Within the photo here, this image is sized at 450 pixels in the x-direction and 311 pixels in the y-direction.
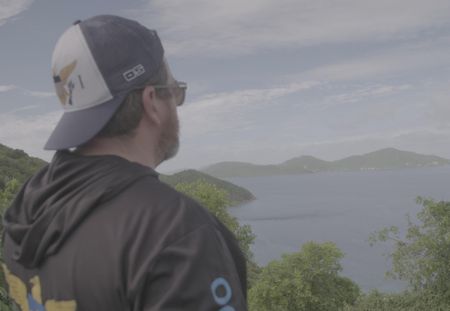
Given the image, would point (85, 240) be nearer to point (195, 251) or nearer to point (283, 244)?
point (195, 251)

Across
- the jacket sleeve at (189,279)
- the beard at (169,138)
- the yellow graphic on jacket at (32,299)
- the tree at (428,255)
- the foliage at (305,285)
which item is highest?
the beard at (169,138)

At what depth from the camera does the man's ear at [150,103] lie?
1.72 metres

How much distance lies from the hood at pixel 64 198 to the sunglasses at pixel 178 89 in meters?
0.33

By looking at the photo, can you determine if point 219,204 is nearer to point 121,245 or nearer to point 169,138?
point 169,138

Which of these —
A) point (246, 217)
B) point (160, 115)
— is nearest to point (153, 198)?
point (160, 115)

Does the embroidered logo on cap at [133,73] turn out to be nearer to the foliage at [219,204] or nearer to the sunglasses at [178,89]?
the sunglasses at [178,89]

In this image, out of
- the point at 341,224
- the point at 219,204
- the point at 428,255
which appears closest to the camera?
the point at 428,255

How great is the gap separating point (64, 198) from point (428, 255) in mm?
24949

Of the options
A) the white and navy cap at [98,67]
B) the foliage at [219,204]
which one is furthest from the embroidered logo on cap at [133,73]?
the foliage at [219,204]

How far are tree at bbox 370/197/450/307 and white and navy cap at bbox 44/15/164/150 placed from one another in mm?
23192

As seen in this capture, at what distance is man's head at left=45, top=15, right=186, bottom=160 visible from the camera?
5.57 ft

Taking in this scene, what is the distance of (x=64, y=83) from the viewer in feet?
5.90

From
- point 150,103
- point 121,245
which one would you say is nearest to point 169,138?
point 150,103

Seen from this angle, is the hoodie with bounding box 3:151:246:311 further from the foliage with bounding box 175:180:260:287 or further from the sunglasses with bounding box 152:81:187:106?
the foliage with bounding box 175:180:260:287
